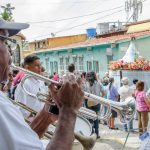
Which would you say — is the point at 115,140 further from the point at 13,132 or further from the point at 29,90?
the point at 13,132

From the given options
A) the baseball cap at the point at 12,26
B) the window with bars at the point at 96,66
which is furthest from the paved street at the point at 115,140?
the window with bars at the point at 96,66

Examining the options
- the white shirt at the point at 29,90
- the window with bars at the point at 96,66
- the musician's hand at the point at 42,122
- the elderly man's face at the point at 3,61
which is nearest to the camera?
the elderly man's face at the point at 3,61

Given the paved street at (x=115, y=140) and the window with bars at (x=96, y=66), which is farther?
the window with bars at (x=96, y=66)

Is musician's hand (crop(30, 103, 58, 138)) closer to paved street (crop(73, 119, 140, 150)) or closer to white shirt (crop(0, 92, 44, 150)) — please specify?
white shirt (crop(0, 92, 44, 150))

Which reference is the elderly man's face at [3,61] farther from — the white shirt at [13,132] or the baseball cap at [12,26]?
the white shirt at [13,132]

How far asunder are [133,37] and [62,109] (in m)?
16.2

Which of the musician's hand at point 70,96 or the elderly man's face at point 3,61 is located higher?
the elderly man's face at point 3,61

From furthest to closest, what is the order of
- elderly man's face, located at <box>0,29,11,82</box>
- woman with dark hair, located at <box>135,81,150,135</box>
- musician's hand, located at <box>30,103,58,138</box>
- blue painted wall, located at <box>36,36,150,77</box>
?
blue painted wall, located at <box>36,36,150,77</box>, woman with dark hair, located at <box>135,81,150,135</box>, musician's hand, located at <box>30,103,58,138</box>, elderly man's face, located at <box>0,29,11,82</box>

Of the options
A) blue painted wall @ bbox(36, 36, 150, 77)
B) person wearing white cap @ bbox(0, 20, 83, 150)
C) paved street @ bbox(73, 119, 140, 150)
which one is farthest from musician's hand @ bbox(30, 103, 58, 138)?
blue painted wall @ bbox(36, 36, 150, 77)

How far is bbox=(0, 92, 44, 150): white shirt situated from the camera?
4.64 feet

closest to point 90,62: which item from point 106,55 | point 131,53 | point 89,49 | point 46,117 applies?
point 89,49

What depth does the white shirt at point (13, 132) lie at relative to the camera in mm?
1413

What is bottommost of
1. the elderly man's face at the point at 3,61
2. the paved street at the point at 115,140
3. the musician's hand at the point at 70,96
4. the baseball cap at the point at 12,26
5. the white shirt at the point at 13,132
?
the paved street at the point at 115,140

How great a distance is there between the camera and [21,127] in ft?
4.78
